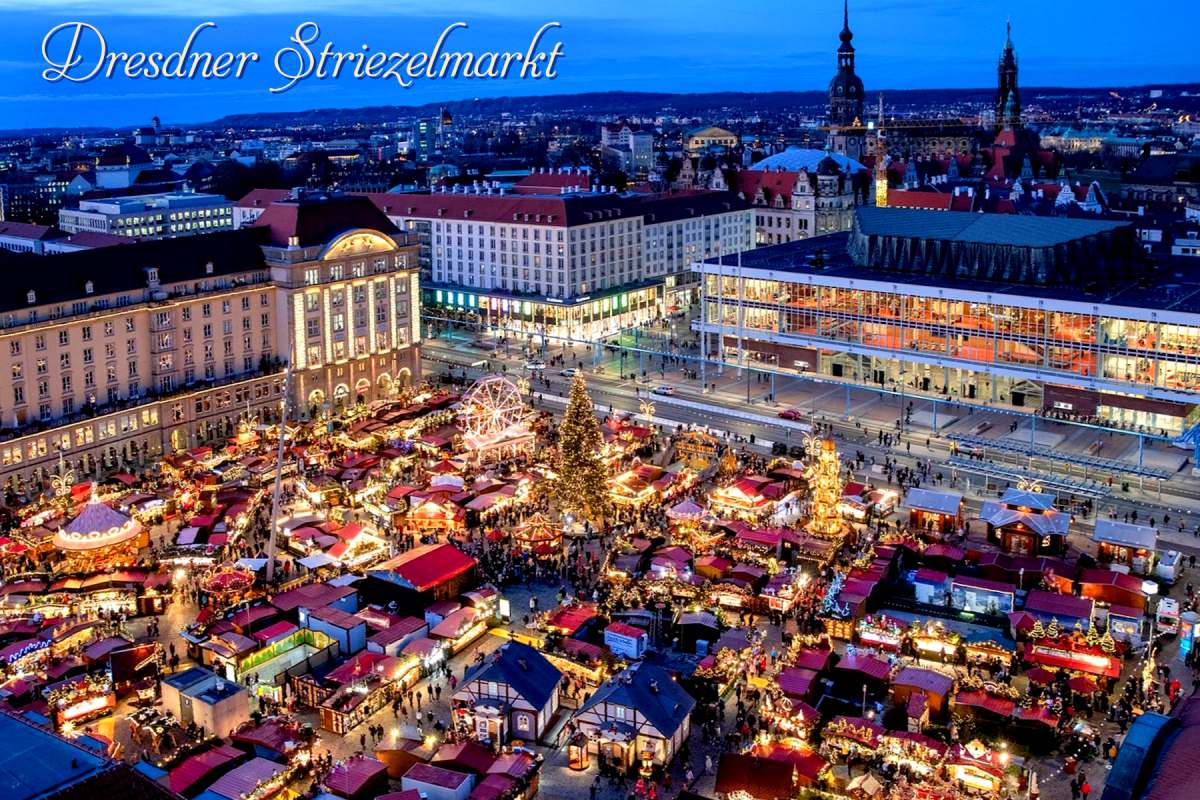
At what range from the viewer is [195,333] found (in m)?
75.4

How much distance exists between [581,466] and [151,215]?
4193 inches

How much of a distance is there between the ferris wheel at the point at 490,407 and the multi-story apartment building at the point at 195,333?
12437mm

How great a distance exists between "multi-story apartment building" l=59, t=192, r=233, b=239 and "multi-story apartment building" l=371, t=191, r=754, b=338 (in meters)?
38.9

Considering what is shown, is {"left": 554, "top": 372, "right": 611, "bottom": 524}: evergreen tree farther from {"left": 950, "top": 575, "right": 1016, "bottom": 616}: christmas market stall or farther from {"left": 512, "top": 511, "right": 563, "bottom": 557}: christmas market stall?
{"left": 950, "top": 575, "right": 1016, "bottom": 616}: christmas market stall

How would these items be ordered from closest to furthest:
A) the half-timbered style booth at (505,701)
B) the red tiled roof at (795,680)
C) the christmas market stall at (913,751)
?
the christmas market stall at (913,751) < the half-timbered style booth at (505,701) < the red tiled roof at (795,680)

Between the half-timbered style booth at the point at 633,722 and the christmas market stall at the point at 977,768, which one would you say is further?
the half-timbered style booth at the point at 633,722

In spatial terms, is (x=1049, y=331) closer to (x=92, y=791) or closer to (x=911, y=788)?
(x=911, y=788)

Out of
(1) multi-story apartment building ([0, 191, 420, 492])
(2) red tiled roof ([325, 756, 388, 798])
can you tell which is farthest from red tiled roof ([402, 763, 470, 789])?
(1) multi-story apartment building ([0, 191, 420, 492])

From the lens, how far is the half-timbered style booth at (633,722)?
38469 mm

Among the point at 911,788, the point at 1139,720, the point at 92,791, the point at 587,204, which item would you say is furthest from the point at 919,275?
the point at 92,791

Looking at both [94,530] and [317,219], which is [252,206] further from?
[94,530]

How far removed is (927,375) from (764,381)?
1247cm

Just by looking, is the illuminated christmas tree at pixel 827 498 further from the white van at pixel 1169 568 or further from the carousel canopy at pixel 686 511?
the white van at pixel 1169 568

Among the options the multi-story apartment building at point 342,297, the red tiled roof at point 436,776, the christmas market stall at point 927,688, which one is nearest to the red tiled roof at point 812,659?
the christmas market stall at point 927,688
